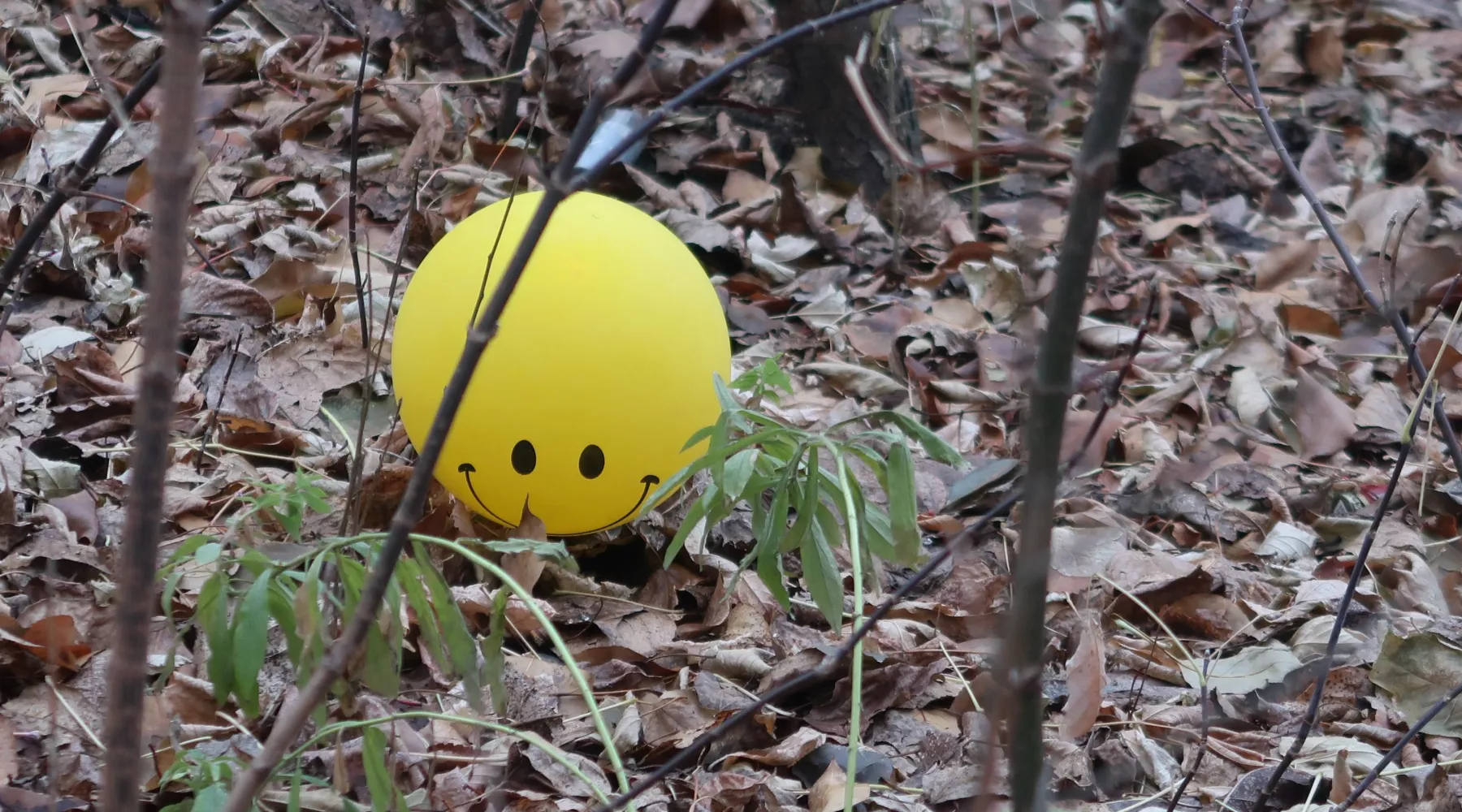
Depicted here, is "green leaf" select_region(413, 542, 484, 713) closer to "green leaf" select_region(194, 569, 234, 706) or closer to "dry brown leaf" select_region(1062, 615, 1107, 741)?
"green leaf" select_region(194, 569, 234, 706)

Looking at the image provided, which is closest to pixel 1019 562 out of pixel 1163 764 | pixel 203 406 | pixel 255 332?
pixel 1163 764

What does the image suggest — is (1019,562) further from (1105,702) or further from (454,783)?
(1105,702)

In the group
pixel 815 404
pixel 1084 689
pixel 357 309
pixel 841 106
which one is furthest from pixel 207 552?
pixel 841 106

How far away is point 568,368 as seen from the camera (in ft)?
6.82

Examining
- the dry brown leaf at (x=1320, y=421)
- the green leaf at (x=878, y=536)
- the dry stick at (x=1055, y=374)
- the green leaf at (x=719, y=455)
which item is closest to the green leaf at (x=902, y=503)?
the green leaf at (x=878, y=536)

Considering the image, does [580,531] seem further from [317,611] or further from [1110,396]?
[1110,396]

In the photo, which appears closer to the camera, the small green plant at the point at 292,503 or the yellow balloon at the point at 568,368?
the small green plant at the point at 292,503

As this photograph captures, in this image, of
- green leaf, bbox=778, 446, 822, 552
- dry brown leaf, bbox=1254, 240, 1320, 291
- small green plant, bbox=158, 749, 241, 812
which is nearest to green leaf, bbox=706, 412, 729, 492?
green leaf, bbox=778, 446, 822, 552

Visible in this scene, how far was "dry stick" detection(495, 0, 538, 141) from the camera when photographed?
3.88m

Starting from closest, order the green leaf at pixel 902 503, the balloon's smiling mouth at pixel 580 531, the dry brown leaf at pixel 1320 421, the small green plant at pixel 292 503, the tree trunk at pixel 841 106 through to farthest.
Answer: the small green plant at pixel 292 503 < the green leaf at pixel 902 503 < the balloon's smiling mouth at pixel 580 531 < the dry brown leaf at pixel 1320 421 < the tree trunk at pixel 841 106

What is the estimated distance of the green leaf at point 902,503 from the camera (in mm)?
1565

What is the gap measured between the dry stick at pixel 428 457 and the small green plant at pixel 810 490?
75cm

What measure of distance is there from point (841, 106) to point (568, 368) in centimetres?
253

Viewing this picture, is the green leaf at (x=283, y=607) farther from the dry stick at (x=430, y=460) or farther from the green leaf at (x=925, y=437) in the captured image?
the green leaf at (x=925, y=437)
